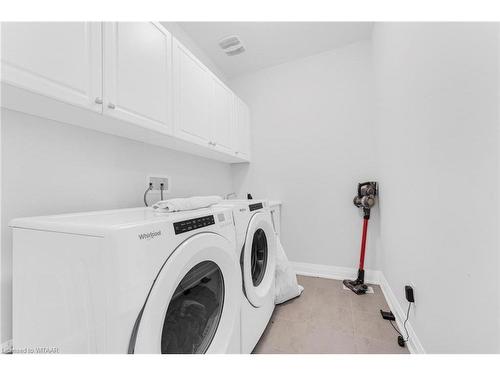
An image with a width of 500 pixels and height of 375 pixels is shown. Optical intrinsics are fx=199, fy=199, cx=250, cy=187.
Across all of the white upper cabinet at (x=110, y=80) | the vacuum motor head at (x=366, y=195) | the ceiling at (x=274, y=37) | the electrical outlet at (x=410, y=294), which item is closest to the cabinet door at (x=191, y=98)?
the white upper cabinet at (x=110, y=80)

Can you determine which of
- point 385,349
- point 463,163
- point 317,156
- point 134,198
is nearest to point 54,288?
point 134,198

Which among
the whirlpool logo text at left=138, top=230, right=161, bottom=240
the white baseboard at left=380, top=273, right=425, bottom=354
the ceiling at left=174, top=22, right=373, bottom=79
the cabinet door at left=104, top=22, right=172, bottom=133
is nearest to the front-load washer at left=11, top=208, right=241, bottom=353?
the whirlpool logo text at left=138, top=230, right=161, bottom=240

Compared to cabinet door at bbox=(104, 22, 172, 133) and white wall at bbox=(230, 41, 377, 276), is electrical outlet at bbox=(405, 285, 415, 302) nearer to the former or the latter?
white wall at bbox=(230, 41, 377, 276)

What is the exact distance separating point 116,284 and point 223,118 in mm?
1855

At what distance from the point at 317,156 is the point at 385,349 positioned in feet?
6.03

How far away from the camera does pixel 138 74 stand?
1.17 meters

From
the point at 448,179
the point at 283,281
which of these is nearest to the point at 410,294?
the point at 448,179

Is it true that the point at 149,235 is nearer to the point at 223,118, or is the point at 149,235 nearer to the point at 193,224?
the point at 193,224

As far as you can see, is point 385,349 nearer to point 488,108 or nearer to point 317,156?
point 488,108

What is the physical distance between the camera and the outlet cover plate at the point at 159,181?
1630 mm

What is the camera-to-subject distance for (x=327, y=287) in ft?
6.91

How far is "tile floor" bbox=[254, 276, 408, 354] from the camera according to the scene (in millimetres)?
1276
